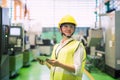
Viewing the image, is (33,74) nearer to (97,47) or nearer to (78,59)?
(97,47)

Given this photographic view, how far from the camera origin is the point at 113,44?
7027 millimetres

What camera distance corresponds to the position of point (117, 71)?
22.5 feet

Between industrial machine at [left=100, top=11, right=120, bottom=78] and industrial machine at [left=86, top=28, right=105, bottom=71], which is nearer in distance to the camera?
industrial machine at [left=100, top=11, right=120, bottom=78]

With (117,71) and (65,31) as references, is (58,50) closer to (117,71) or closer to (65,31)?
(65,31)

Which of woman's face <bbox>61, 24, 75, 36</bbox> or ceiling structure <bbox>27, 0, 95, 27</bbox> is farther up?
ceiling structure <bbox>27, 0, 95, 27</bbox>

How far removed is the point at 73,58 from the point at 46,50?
1210cm

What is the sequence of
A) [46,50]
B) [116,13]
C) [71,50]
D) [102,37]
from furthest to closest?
[46,50] < [102,37] < [116,13] < [71,50]

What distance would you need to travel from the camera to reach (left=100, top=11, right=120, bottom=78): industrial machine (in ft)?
22.5

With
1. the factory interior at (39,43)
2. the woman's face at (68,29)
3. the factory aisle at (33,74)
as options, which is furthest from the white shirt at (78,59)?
the factory aisle at (33,74)

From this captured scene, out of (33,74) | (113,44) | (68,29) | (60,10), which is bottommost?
(33,74)

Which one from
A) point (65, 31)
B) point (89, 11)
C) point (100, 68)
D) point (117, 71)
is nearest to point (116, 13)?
point (117, 71)

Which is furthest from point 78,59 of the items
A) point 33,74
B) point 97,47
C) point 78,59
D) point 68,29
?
point 97,47

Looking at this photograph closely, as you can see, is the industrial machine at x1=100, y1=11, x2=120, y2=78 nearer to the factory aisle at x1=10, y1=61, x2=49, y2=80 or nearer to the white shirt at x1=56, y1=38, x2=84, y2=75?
the factory aisle at x1=10, y1=61, x2=49, y2=80

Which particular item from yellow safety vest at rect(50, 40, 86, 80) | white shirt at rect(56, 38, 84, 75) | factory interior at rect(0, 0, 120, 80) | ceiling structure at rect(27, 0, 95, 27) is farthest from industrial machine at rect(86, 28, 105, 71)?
ceiling structure at rect(27, 0, 95, 27)
